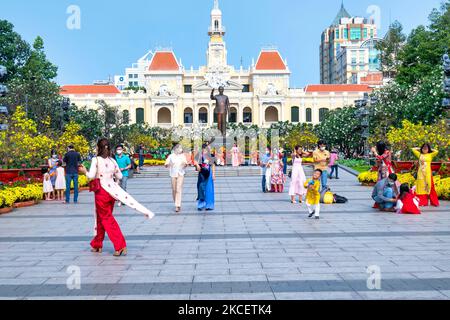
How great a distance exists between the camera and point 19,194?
14.8m

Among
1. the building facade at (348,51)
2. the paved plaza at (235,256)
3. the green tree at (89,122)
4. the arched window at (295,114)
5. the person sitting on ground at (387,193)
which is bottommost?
the paved plaza at (235,256)

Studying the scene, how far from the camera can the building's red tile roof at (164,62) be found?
8769 cm

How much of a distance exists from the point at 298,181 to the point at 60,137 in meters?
14.1

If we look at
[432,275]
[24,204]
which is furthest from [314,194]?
[24,204]

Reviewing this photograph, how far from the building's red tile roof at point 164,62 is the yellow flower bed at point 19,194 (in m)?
71.9

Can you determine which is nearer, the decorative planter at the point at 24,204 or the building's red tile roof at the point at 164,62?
the decorative planter at the point at 24,204

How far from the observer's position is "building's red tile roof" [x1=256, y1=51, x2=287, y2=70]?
87.2 m

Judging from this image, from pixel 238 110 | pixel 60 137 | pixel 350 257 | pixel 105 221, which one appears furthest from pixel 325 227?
Result: pixel 238 110

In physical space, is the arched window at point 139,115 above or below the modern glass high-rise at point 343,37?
below

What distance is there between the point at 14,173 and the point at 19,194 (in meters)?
2.89

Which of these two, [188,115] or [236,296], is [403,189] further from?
[188,115]
